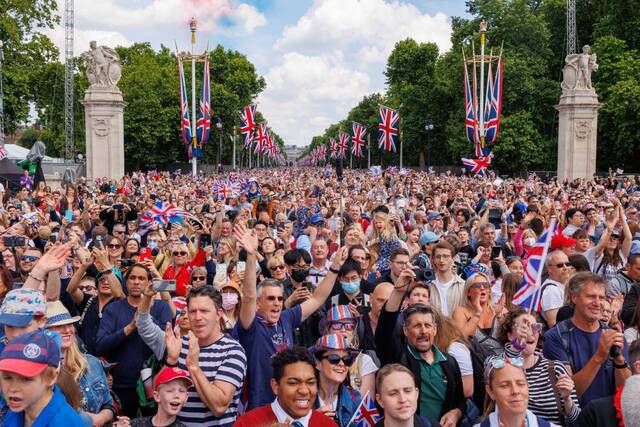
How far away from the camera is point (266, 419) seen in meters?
3.73

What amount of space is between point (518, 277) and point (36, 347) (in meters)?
4.68

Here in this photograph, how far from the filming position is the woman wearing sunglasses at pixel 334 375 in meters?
4.24

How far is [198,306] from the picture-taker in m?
4.20

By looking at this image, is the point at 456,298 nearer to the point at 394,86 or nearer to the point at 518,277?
the point at 518,277

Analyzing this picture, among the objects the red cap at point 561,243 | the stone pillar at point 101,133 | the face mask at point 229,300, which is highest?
the stone pillar at point 101,133

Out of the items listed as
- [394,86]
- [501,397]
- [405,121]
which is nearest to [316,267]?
[501,397]

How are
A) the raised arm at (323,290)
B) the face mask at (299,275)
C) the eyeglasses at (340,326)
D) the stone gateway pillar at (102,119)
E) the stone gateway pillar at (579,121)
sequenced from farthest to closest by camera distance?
the stone gateway pillar at (579,121) < the stone gateway pillar at (102,119) < the face mask at (299,275) < the raised arm at (323,290) < the eyeglasses at (340,326)

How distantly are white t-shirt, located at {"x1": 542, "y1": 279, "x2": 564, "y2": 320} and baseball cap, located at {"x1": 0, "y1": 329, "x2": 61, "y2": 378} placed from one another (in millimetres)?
4558

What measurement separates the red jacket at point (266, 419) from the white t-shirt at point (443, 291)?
2743 millimetres

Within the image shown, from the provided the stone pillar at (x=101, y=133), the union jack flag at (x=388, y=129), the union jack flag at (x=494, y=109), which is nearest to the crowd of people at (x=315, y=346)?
the union jack flag at (x=494, y=109)

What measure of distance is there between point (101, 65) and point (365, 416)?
30.5 metres

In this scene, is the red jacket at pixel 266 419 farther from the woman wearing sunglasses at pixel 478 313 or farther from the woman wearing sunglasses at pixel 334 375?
the woman wearing sunglasses at pixel 478 313

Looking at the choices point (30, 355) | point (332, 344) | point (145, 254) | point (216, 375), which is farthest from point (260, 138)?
point (30, 355)

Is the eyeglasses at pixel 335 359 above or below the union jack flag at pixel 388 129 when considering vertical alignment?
below
